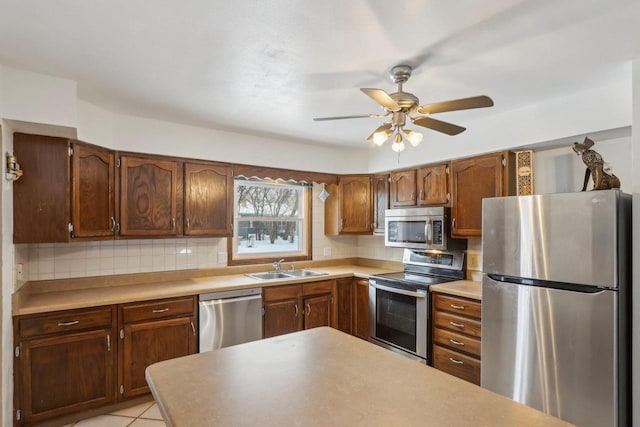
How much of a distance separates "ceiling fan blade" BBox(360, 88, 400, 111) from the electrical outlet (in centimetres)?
220

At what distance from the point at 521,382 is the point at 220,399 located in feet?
7.03

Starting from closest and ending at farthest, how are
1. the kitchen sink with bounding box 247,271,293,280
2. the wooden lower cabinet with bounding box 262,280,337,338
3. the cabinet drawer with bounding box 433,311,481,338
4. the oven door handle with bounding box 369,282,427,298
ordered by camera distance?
the cabinet drawer with bounding box 433,311,481,338 → the oven door handle with bounding box 369,282,427,298 → the wooden lower cabinet with bounding box 262,280,337,338 → the kitchen sink with bounding box 247,271,293,280

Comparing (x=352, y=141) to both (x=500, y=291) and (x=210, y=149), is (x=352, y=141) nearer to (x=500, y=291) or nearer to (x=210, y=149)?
(x=210, y=149)

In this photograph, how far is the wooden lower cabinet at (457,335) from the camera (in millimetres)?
2814

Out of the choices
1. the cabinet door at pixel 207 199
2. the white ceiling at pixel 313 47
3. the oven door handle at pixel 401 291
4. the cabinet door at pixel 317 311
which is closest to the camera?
the white ceiling at pixel 313 47

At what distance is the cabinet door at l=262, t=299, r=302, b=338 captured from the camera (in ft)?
11.1

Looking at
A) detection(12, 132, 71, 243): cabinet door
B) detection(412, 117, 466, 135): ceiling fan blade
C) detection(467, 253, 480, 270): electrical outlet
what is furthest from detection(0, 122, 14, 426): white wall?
detection(467, 253, 480, 270): electrical outlet

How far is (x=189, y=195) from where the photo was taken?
130 inches

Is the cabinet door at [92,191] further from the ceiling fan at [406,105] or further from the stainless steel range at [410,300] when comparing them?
the stainless steel range at [410,300]

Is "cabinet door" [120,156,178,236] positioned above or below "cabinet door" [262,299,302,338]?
above

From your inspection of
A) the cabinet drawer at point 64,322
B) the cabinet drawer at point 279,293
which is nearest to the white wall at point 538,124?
the cabinet drawer at point 279,293

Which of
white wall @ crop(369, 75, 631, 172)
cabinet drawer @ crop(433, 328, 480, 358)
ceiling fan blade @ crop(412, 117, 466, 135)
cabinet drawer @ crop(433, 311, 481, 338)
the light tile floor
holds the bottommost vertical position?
the light tile floor

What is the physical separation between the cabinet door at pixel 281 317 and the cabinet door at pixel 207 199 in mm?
888

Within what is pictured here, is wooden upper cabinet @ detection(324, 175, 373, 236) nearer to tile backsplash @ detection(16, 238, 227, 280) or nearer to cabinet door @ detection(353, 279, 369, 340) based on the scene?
cabinet door @ detection(353, 279, 369, 340)
